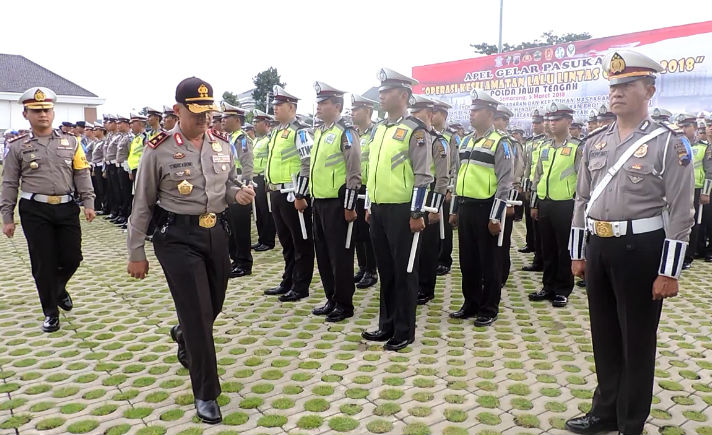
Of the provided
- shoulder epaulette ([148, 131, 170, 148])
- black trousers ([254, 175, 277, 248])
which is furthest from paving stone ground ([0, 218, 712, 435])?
black trousers ([254, 175, 277, 248])

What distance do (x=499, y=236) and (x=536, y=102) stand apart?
1300 cm

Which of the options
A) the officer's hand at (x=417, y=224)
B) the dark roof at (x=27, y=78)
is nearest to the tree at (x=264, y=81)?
the dark roof at (x=27, y=78)

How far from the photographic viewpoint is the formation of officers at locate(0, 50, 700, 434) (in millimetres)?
2834

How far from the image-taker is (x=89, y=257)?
8.20 meters

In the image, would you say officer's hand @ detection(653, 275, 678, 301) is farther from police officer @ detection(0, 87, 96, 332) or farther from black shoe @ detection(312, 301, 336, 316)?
police officer @ detection(0, 87, 96, 332)

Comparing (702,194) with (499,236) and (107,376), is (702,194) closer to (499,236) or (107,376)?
(499,236)

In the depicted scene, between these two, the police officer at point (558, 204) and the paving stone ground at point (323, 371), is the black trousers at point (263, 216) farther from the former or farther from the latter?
the police officer at point (558, 204)

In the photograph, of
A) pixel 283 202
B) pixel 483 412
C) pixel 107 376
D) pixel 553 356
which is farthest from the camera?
pixel 283 202

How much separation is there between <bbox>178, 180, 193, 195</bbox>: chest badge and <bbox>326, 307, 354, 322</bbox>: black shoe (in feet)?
7.71

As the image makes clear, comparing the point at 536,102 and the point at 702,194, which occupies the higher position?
the point at 536,102

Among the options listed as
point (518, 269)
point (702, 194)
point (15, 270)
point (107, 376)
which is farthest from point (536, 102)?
point (107, 376)

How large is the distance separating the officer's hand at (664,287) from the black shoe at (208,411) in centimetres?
246

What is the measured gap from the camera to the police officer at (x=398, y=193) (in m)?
4.27

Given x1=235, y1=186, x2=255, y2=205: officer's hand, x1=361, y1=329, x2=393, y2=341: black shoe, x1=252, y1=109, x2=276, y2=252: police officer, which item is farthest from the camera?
x1=252, y1=109, x2=276, y2=252: police officer
